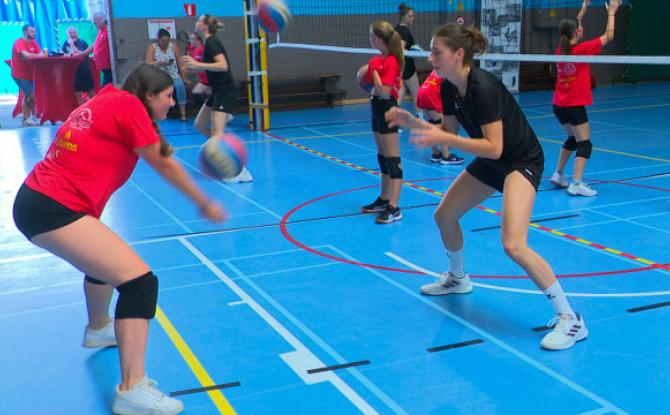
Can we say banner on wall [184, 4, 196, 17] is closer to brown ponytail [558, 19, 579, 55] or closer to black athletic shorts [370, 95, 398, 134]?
brown ponytail [558, 19, 579, 55]

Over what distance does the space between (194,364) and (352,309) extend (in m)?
1.17

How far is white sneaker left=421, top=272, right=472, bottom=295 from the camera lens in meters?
4.96

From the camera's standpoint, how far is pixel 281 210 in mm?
7430

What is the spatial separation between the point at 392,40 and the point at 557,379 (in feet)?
12.2

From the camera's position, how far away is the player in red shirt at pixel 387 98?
21.5ft

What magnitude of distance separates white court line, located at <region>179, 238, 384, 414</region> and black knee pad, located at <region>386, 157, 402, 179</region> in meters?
1.97

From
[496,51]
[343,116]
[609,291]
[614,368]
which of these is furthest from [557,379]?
[496,51]

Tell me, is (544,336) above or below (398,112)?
below

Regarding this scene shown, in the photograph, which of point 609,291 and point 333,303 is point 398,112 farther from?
point 609,291

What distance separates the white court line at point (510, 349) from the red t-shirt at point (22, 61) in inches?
446

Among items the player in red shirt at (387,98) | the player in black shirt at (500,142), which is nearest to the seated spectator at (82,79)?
the player in red shirt at (387,98)

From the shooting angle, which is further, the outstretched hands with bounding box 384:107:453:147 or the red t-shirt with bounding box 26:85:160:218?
the outstretched hands with bounding box 384:107:453:147

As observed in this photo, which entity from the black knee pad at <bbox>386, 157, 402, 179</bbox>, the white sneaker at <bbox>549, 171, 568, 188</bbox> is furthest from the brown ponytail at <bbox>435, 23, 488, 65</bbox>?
the white sneaker at <bbox>549, 171, 568, 188</bbox>

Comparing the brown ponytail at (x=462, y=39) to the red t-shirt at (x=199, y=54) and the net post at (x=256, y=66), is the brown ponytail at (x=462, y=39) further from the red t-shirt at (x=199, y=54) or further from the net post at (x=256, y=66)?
the net post at (x=256, y=66)
